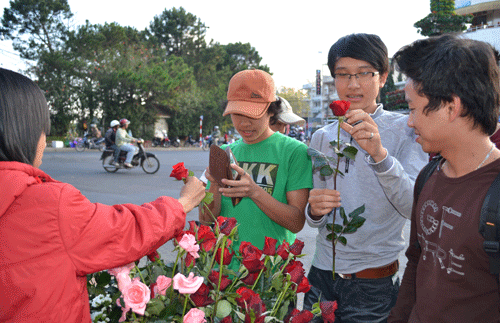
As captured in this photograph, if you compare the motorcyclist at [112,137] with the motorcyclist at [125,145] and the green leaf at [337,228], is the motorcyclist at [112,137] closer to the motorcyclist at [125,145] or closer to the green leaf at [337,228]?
the motorcyclist at [125,145]

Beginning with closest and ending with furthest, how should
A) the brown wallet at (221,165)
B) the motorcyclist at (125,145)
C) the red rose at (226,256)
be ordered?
the red rose at (226,256) < the brown wallet at (221,165) < the motorcyclist at (125,145)

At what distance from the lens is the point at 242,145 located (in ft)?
6.79

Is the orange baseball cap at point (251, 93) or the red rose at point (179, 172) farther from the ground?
the orange baseball cap at point (251, 93)

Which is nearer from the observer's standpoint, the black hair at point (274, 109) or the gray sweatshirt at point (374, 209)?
the gray sweatshirt at point (374, 209)

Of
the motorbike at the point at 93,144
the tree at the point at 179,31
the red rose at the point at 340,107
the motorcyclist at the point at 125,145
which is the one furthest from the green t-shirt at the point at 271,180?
the tree at the point at 179,31

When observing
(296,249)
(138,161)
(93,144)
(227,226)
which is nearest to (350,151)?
(296,249)

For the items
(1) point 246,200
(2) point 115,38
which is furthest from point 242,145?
(2) point 115,38

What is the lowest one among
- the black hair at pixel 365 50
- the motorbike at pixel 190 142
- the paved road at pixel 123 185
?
the motorbike at pixel 190 142

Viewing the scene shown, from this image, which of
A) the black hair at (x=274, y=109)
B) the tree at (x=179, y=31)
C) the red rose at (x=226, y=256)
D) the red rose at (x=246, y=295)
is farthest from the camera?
the tree at (x=179, y=31)

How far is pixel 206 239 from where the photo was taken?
4.00 feet

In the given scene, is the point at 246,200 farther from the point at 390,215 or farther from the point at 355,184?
the point at 390,215

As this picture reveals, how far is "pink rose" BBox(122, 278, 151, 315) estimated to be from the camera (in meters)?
1.02

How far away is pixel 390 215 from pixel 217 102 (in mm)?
40640

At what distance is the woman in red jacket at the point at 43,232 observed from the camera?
0.99 m
